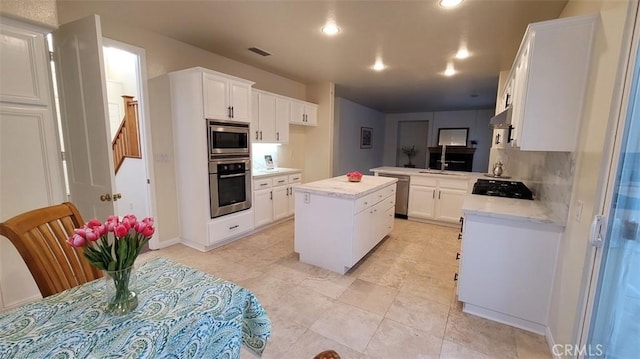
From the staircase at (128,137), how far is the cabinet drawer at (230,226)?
4.32 ft

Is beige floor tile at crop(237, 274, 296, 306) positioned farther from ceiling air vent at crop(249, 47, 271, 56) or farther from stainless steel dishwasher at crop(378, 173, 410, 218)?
stainless steel dishwasher at crop(378, 173, 410, 218)

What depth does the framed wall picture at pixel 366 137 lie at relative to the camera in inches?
314

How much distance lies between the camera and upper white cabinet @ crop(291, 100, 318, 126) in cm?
474

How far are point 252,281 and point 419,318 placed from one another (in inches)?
60.3

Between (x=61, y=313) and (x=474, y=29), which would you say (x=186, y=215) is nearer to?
(x=61, y=313)

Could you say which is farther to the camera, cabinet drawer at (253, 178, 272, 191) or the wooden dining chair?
cabinet drawer at (253, 178, 272, 191)

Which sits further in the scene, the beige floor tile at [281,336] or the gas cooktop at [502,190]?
the gas cooktop at [502,190]

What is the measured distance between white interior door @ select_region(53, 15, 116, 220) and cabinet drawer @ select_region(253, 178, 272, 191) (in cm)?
188

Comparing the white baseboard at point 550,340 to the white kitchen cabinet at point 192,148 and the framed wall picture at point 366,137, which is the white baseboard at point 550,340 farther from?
the framed wall picture at point 366,137

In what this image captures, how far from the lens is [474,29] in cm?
275

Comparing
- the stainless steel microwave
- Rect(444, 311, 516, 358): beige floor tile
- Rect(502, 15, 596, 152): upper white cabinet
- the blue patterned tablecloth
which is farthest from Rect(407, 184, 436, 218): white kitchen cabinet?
the blue patterned tablecloth

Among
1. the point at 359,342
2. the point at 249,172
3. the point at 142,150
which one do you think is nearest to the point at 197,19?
the point at 142,150

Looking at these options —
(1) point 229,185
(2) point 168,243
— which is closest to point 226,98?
(1) point 229,185

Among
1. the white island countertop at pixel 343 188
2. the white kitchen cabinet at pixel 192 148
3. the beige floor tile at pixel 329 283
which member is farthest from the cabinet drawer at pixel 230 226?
the beige floor tile at pixel 329 283
